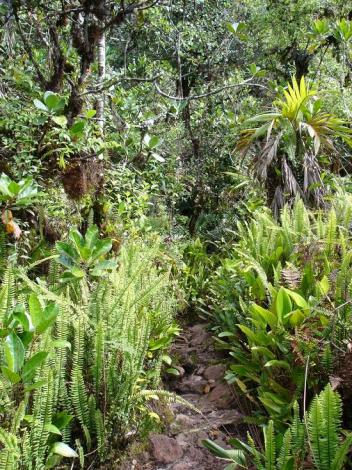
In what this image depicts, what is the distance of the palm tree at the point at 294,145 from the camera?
504cm

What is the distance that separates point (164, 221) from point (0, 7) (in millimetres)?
3013

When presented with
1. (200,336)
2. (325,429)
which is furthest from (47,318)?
(200,336)

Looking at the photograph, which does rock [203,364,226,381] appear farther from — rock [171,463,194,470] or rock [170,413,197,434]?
rock [171,463,194,470]

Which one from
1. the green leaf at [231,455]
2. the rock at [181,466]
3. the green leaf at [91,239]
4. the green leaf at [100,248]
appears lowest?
the rock at [181,466]

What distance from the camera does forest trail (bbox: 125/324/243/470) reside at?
7.66 ft

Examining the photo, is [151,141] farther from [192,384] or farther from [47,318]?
[47,318]

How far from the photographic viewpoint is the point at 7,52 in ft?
11.2

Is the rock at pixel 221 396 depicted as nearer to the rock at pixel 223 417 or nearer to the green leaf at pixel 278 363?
the rock at pixel 223 417

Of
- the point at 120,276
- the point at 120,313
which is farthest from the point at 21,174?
the point at 120,313

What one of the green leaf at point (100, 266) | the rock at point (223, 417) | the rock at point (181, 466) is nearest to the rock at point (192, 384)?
the rock at point (223, 417)

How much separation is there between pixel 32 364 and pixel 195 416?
157 cm

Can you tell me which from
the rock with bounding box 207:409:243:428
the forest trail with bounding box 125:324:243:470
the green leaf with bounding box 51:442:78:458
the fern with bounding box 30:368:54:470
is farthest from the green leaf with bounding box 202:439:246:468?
the fern with bounding box 30:368:54:470

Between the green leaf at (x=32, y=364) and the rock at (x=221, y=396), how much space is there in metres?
1.73

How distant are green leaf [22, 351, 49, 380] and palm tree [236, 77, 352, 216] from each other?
387 cm
